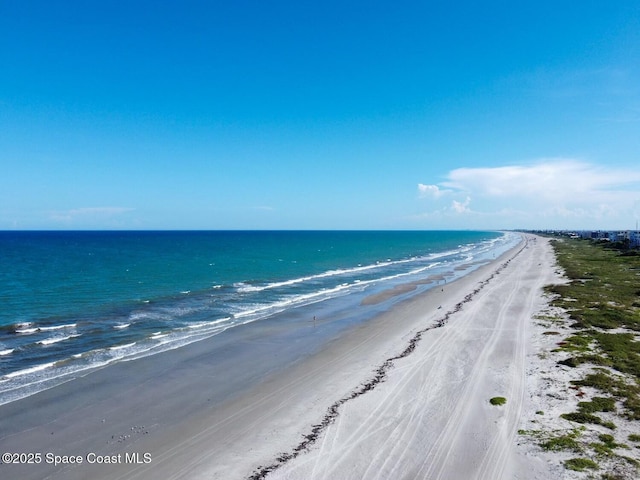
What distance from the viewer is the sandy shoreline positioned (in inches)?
437

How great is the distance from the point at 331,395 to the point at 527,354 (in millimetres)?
10946

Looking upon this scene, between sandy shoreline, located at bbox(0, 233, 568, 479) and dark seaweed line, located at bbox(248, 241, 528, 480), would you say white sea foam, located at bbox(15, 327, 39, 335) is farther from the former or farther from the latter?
dark seaweed line, located at bbox(248, 241, 528, 480)

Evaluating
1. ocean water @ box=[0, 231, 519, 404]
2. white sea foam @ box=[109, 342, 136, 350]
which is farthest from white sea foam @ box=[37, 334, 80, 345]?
white sea foam @ box=[109, 342, 136, 350]

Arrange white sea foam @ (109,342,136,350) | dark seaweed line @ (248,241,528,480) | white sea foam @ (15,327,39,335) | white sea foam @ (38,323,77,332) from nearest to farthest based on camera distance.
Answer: dark seaweed line @ (248,241,528,480)
white sea foam @ (109,342,136,350)
white sea foam @ (15,327,39,335)
white sea foam @ (38,323,77,332)

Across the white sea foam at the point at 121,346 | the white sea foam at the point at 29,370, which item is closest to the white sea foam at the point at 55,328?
the white sea foam at the point at 121,346

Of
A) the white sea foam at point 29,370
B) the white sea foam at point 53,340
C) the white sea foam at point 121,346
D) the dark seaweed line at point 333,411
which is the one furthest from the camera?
the white sea foam at point 53,340

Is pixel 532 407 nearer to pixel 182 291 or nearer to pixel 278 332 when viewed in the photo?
pixel 278 332

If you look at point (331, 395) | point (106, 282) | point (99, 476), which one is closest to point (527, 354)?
point (331, 395)

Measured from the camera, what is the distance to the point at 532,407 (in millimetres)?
14047

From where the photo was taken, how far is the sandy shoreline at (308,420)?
11.1 metres

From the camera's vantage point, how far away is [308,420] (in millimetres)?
13898

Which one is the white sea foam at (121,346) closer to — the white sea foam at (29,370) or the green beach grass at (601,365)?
the white sea foam at (29,370)

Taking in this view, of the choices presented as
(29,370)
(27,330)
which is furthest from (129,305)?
(29,370)

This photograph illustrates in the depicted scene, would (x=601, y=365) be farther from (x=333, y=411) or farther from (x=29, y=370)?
(x=29, y=370)
